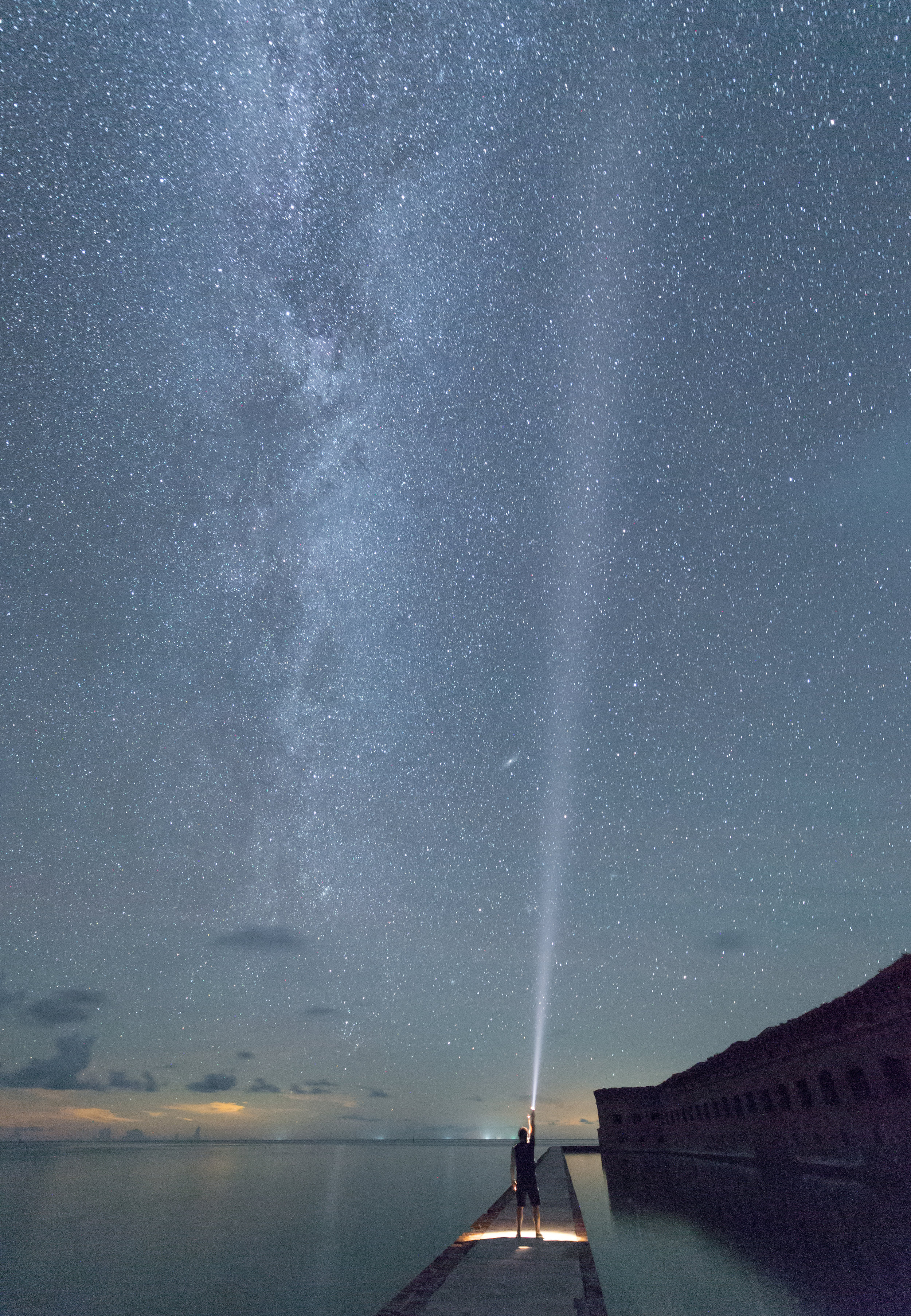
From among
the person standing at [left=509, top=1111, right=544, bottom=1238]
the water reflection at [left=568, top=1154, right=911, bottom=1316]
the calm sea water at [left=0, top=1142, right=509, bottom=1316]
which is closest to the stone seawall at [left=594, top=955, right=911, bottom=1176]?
the water reflection at [left=568, top=1154, right=911, bottom=1316]

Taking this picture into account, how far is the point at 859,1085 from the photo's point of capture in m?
25.3

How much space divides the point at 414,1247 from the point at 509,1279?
3416cm

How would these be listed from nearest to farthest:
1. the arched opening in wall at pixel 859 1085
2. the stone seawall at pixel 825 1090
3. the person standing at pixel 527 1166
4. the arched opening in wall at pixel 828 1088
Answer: the person standing at pixel 527 1166, the stone seawall at pixel 825 1090, the arched opening in wall at pixel 859 1085, the arched opening in wall at pixel 828 1088

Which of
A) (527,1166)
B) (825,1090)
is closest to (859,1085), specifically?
(825,1090)

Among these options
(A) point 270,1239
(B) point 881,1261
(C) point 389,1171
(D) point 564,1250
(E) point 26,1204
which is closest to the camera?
(D) point 564,1250

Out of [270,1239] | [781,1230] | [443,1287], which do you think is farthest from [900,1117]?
[270,1239]

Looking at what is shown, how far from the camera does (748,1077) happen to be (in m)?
36.9

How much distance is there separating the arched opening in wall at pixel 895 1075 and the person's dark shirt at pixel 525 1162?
15276mm

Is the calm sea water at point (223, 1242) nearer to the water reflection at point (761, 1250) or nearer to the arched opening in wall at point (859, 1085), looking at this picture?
the water reflection at point (761, 1250)

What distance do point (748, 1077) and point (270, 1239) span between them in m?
27.7

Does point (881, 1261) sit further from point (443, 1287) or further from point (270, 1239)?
point (270, 1239)

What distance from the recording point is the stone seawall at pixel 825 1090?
22.4 meters

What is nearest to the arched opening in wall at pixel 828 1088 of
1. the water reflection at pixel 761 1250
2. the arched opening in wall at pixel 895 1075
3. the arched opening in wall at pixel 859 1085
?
the arched opening in wall at pixel 859 1085

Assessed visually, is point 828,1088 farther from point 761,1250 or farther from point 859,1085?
point 761,1250
